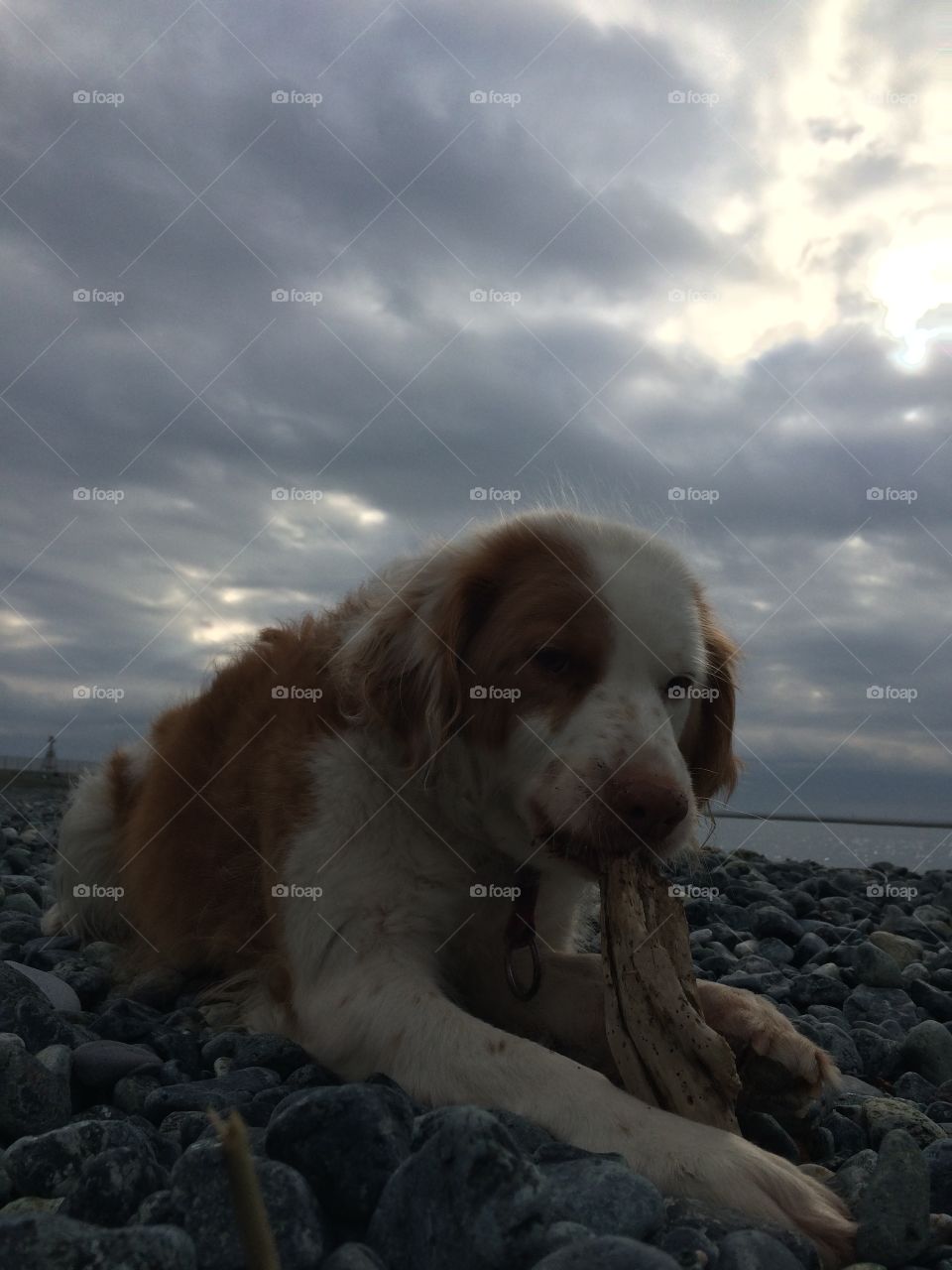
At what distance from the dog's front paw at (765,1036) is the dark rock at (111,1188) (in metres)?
1.47

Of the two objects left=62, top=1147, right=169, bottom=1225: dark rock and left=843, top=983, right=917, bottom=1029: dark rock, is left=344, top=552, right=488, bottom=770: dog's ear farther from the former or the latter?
left=843, top=983, right=917, bottom=1029: dark rock

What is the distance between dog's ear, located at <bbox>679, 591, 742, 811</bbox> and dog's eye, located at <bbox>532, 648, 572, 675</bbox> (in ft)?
2.69

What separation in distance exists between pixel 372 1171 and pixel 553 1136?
639 mm

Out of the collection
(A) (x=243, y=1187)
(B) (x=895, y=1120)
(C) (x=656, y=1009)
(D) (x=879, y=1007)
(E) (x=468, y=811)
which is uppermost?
(E) (x=468, y=811)

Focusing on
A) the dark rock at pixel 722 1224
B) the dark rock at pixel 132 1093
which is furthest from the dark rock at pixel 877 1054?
the dark rock at pixel 132 1093

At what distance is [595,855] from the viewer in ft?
9.33

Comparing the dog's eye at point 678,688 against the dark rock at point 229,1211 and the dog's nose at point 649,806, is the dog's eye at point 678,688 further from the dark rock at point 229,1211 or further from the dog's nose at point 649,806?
the dark rock at point 229,1211

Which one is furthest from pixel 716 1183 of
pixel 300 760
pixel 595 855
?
pixel 300 760

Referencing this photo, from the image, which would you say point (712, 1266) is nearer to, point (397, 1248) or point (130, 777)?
point (397, 1248)

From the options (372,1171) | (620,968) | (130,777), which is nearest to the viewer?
(372,1171)

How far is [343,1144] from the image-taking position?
5.83 ft

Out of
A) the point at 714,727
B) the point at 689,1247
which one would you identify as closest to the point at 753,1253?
the point at 689,1247

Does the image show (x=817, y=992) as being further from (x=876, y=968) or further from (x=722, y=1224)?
(x=722, y=1224)

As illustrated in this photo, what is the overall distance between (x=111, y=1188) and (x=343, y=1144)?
0.38 m
